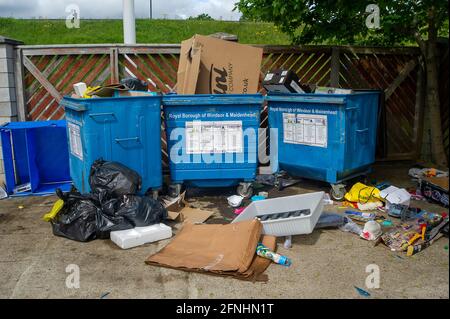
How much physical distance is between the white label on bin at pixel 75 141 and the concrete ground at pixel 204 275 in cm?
87

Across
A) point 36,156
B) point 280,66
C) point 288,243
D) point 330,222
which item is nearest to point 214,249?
point 288,243

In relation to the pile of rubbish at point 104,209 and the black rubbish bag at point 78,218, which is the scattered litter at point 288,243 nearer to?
the pile of rubbish at point 104,209

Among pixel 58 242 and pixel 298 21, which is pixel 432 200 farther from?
pixel 58 242

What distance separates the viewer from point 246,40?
74.0 ft

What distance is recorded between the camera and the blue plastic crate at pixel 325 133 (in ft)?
16.0

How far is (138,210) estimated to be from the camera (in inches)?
154

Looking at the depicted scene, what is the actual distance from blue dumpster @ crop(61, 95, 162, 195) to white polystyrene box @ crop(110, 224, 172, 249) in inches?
35.2

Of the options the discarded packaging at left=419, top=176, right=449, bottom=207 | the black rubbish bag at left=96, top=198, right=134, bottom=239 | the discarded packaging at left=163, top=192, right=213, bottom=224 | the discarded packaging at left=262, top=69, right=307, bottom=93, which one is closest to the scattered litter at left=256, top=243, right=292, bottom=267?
the discarded packaging at left=163, top=192, right=213, bottom=224

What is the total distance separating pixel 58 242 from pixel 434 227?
3.34 metres

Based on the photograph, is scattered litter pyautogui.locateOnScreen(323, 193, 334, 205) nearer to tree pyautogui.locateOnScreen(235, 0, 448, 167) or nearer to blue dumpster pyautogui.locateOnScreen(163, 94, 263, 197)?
blue dumpster pyautogui.locateOnScreen(163, 94, 263, 197)

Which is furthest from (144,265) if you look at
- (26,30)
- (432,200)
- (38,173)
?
(26,30)

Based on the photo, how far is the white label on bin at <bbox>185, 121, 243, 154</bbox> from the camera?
16.1 ft

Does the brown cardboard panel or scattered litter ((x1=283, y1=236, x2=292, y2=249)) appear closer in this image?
the brown cardboard panel

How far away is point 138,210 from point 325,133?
231 cm
